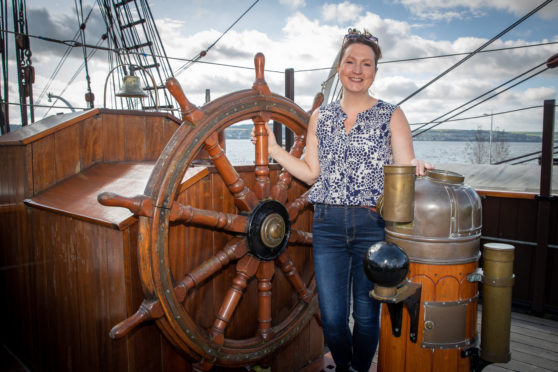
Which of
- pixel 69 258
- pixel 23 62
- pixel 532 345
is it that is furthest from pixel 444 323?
pixel 23 62

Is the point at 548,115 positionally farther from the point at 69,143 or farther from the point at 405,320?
the point at 69,143

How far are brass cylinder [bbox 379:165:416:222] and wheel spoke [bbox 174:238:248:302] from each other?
554 millimetres

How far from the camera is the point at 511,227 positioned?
3.10 metres

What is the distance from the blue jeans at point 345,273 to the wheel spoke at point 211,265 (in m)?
0.29

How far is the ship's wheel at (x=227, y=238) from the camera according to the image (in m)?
1.18

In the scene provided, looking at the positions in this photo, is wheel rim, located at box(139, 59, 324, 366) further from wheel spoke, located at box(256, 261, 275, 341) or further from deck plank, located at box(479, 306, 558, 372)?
deck plank, located at box(479, 306, 558, 372)

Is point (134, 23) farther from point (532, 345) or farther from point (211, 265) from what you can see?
point (532, 345)

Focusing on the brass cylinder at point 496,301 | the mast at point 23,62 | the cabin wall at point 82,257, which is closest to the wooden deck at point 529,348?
the brass cylinder at point 496,301

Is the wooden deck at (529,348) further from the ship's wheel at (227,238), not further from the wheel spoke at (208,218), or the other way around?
the wheel spoke at (208,218)

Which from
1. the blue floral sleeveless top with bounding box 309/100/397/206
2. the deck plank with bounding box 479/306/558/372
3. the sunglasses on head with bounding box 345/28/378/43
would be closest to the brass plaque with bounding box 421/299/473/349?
the blue floral sleeveless top with bounding box 309/100/397/206

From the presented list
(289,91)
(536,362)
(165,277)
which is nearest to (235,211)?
(165,277)

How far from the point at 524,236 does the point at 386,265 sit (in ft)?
8.32

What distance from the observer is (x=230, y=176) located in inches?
55.4

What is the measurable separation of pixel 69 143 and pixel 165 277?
37.8 inches
